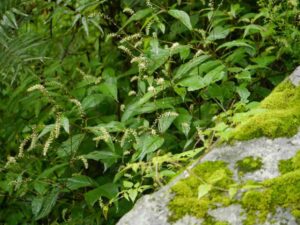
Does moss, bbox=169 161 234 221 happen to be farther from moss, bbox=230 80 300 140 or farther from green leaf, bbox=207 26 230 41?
green leaf, bbox=207 26 230 41

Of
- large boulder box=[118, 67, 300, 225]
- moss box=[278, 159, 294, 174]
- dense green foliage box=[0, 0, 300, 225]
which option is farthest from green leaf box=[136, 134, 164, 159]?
moss box=[278, 159, 294, 174]

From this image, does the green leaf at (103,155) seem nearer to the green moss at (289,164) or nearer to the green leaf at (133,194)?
the green leaf at (133,194)

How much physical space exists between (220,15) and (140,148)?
3.77 feet

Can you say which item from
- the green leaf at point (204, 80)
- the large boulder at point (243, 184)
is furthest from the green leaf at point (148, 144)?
the large boulder at point (243, 184)

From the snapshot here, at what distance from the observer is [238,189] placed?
1.91 metres

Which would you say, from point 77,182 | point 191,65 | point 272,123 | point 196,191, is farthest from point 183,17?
point 196,191

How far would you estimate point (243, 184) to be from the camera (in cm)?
193

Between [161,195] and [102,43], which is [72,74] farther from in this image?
[161,195]

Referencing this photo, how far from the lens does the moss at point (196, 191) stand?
1.89 m

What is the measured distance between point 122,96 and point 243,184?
6.08ft

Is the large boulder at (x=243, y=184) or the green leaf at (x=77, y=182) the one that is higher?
the large boulder at (x=243, y=184)

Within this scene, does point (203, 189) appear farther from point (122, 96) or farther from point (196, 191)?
point (122, 96)

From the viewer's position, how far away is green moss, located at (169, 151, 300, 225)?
1799 millimetres

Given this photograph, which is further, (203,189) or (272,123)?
(272,123)
